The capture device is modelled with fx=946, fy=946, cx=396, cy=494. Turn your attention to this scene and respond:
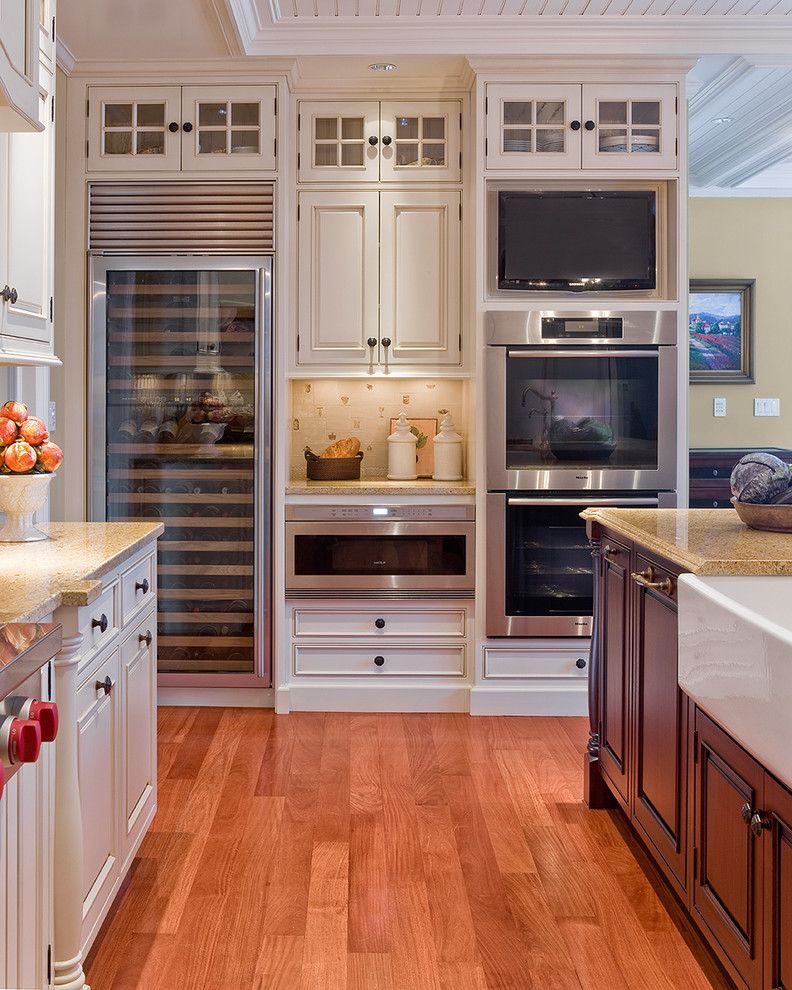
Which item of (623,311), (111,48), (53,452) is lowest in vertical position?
(53,452)

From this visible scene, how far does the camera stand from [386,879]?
8.34ft

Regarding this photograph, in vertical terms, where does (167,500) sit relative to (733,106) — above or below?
below

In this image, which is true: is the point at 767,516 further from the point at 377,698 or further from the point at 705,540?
the point at 377,698

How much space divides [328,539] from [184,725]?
0.96m

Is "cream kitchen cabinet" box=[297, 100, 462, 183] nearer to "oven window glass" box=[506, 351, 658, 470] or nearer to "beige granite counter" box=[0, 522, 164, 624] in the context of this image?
"oven window glass" box=[506, 351, 658, 470]

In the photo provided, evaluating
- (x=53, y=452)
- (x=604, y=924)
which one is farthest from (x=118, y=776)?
(x=604, y=924)

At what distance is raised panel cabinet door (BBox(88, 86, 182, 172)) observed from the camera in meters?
3.95

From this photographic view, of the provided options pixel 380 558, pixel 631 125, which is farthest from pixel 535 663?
pixel 631 125

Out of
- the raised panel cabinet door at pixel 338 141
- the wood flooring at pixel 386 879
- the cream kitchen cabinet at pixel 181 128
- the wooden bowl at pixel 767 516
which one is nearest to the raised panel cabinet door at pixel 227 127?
the cream kitchen cabinet at pixel 181 128

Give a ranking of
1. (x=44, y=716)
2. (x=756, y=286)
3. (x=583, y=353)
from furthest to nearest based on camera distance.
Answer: (x=756, y=286)
(x=583, y=353)
(x=44, y=716)

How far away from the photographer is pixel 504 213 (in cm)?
392

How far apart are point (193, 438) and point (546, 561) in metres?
1.58

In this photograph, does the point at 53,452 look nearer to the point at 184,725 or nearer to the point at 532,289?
the point at 184,725

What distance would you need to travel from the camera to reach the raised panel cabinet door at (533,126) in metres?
3.91
